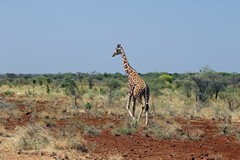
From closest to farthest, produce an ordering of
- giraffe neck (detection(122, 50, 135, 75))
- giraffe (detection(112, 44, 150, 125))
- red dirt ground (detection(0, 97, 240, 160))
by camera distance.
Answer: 1. red dirt ground (detection(0, 97, 240, 160))
2. giraffe (detection(112, 44, 150, 125))
3. giraffe neck (detection(122, 50, 135, 75))

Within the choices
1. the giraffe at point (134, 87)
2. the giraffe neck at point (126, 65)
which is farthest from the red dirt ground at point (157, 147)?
the giraffe neck at point (126, 65)

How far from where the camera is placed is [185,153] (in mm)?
13086

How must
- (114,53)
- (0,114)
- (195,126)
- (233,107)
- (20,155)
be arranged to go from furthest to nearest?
1. (233,107)
2. (0,114)
3. (114,53)
4. (195,126)
5. (20,155)

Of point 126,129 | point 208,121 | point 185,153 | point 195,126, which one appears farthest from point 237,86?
point 185,153

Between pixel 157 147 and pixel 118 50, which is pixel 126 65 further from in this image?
pixel 157 147

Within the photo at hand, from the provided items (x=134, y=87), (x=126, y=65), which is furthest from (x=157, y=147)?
(x=126, y=65)

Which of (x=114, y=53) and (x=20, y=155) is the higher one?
(x=114, y=53)

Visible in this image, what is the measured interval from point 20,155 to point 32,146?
841 mm

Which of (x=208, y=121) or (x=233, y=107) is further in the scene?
(x=233, y=107)

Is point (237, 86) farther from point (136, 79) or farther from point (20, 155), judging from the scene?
point (20, 155)

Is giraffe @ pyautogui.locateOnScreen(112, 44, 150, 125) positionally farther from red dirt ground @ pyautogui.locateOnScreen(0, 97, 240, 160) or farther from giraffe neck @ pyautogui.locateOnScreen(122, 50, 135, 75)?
red dirt ground @ pyautogui.locateOnScreen(0, 97, 240, 160)

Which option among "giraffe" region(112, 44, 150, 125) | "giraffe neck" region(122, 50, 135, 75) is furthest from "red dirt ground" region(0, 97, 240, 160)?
Result: "giraffe neck" region(122, 50, 135, 75)

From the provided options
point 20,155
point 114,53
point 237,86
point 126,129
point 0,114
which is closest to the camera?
point 20,155

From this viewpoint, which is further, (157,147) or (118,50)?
(118,50)
